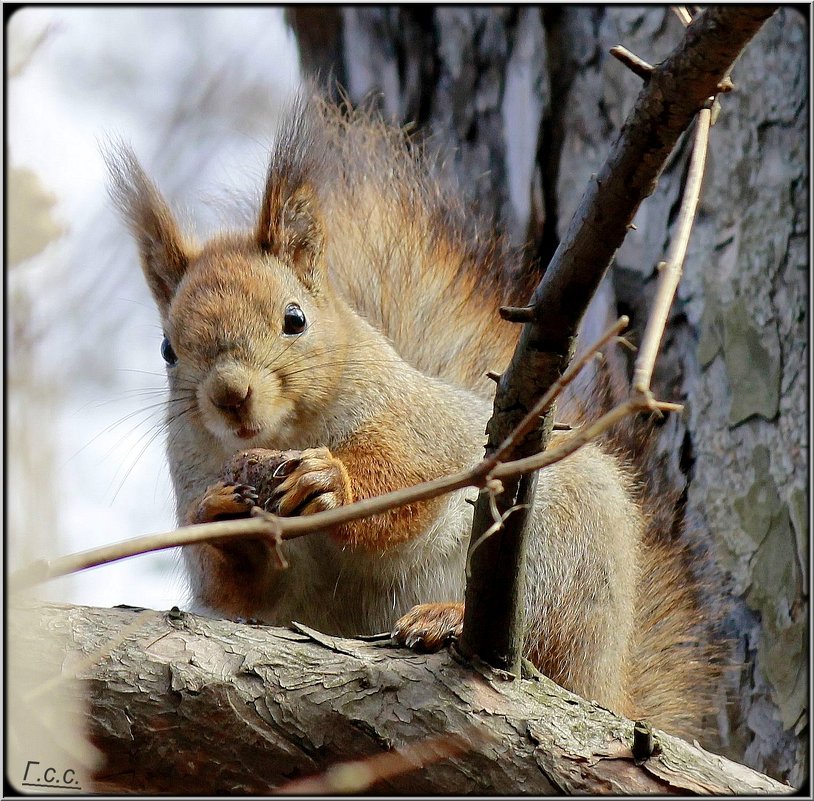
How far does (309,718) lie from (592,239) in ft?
2.56

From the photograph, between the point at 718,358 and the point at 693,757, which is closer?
the point at 693,757

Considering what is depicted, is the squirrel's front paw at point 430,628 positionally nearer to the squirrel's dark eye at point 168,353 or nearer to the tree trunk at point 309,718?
the tree trunk at point 309,718

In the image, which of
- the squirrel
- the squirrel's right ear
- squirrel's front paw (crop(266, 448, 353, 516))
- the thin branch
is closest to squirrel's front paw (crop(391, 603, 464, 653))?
the squirrel

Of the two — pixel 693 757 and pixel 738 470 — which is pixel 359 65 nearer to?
pixel 738 470

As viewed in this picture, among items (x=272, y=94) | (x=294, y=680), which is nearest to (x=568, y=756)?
(x=294, y=680)

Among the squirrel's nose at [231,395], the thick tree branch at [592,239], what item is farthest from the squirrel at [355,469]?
the thick tree branch at [592,239]

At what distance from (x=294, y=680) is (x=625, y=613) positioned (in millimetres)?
701

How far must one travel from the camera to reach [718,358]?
7.61 feet

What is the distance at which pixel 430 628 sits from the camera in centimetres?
150

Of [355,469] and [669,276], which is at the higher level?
[669,276]

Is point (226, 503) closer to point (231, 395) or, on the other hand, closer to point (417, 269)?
point (231, 395)

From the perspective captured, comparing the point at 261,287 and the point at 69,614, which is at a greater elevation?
the point at 261,287

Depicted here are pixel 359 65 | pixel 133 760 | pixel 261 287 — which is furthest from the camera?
pixel 359 65

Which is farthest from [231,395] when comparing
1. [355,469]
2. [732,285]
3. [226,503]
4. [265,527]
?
[732,285]
